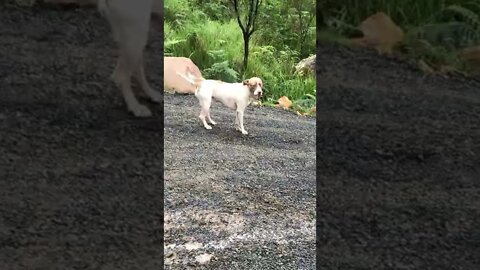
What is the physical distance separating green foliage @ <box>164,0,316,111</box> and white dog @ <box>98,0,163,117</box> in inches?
12.8

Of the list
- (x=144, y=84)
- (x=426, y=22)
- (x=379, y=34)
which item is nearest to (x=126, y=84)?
(x=144, y=84)

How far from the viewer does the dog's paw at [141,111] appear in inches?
57.9

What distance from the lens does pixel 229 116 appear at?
173cm

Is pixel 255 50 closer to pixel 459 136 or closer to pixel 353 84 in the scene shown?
pixel 353 84

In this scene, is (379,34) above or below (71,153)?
above

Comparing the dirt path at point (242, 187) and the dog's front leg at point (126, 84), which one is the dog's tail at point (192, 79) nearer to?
the dirt path at point (242, 187)

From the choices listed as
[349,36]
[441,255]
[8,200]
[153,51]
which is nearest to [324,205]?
[441,255]

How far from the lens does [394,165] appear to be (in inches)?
58.1

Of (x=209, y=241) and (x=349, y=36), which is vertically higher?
(x=349, y=36)

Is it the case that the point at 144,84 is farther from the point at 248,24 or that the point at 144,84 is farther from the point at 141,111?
the point at 248,24

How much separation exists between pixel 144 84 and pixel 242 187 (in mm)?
327

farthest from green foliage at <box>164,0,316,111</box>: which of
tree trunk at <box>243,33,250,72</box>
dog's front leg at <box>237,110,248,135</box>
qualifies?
dog's front leg at <box>237,110,248,135</box>

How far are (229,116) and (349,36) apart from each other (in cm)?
38

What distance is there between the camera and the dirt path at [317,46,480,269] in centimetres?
143
